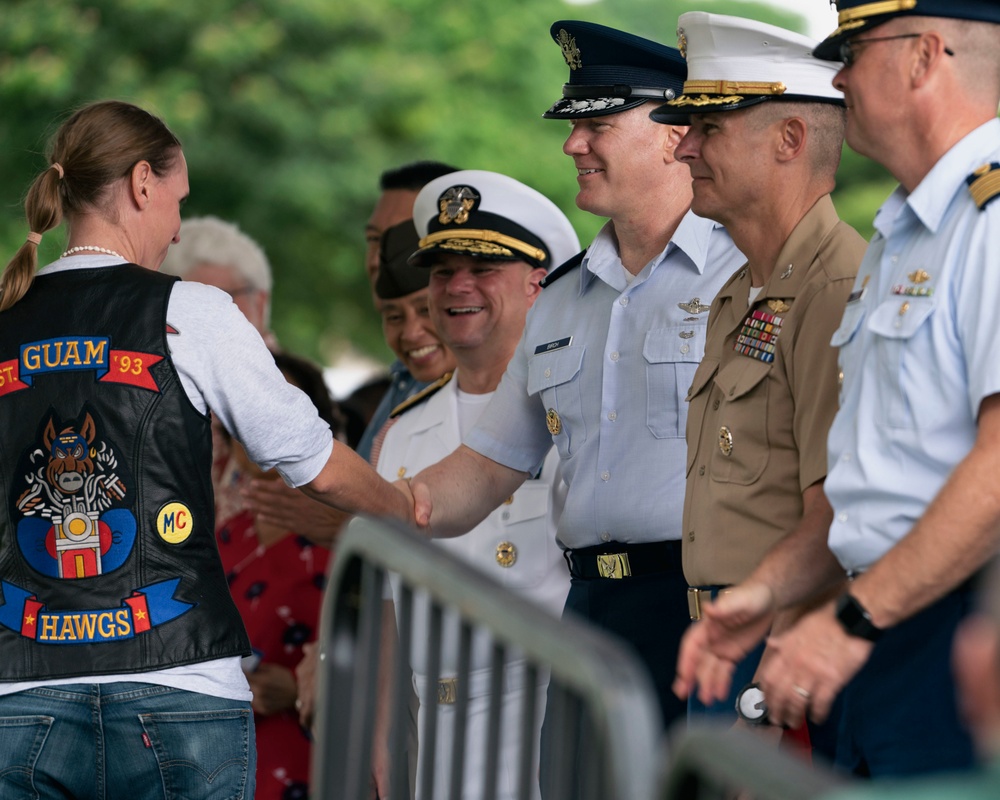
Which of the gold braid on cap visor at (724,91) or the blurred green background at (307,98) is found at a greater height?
the blurred green background at (307,98)

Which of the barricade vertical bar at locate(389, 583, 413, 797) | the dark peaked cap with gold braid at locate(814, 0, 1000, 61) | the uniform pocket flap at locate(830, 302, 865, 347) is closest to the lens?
the barricade vertical bar at locate(389, 583, 413, 797)

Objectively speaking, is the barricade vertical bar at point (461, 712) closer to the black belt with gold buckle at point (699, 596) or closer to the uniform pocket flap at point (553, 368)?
the black belt with gold buckle at point (699, 596)

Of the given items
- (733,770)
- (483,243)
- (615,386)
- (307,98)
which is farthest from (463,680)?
(307,98)

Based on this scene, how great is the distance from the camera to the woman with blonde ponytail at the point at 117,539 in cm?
295

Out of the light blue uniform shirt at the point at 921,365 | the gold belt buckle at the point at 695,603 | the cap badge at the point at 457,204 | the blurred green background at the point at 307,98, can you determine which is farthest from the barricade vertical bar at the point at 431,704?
the blurred green background at the point at 307,98

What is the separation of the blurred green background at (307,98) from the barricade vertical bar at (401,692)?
10.7 m

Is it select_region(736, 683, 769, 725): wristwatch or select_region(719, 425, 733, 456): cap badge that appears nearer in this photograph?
select_region(736, 683, 769, 725): wristwatch

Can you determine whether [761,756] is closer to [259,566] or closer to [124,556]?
[124,556]

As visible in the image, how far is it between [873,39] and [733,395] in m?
0.83

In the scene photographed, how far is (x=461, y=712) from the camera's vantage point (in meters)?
1.99

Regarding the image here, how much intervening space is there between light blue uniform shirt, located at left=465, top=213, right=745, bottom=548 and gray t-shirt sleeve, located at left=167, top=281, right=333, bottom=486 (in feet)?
2.79

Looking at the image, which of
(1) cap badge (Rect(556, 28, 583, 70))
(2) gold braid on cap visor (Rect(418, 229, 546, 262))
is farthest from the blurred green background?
(1) cap badge (Rect(556, 28, 583, 70))

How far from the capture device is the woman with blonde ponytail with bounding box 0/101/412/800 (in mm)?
2949

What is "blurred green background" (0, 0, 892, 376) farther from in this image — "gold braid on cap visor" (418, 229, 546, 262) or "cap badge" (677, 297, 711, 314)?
"cap badge" (677, 297, 711, 314)
